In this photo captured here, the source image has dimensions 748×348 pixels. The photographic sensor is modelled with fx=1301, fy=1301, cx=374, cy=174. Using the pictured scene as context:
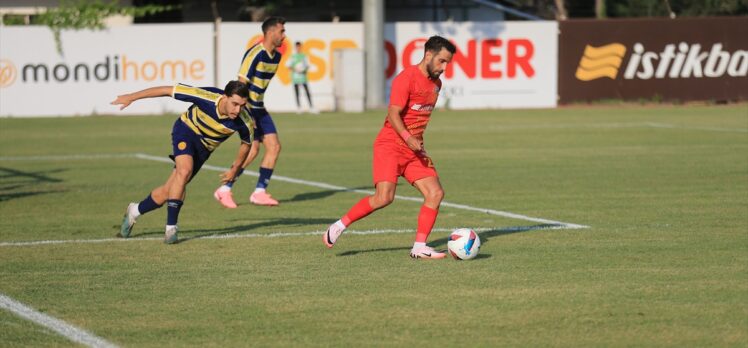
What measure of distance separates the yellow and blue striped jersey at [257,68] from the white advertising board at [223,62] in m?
19.1

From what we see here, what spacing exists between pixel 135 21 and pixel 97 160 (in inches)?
947

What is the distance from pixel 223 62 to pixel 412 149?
24996 mm

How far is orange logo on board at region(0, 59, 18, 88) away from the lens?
33.6m

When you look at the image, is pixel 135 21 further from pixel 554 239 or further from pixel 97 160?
pixel 554 239

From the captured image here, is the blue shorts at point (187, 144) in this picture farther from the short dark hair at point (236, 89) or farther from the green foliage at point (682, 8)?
the green foliage at point (682, 8)

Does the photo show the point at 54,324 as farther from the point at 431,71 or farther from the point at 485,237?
the point at 485,237

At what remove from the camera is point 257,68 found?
15.7m

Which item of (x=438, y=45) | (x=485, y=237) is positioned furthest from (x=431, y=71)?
(x=485, y=237)

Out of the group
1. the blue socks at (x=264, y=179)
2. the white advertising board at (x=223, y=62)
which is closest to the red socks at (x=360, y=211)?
the blue socks at (x=264, y=179)

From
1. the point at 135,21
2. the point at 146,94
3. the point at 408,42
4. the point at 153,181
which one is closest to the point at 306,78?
the point at 408,42

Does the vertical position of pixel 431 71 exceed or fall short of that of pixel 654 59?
it exceeds it

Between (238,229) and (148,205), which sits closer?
(148,205)

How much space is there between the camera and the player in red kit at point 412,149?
10.9 m

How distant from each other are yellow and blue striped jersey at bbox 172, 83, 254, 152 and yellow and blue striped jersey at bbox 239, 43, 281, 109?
3268mm
